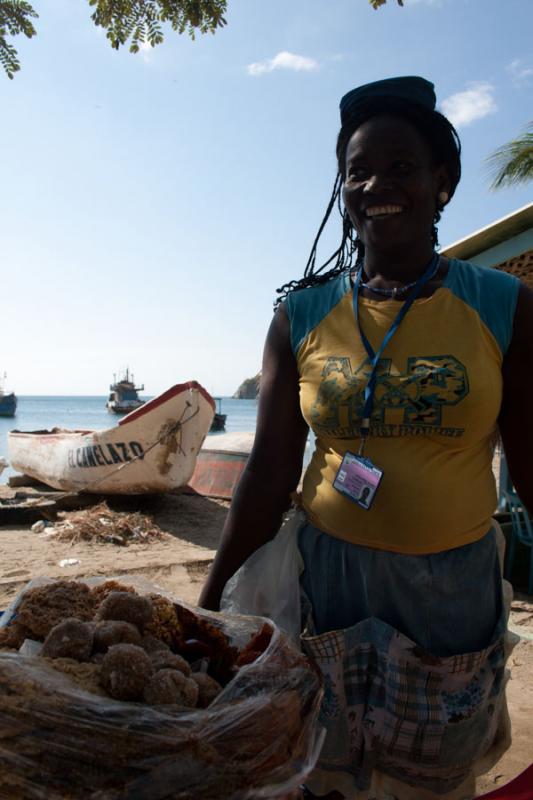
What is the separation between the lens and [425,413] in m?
1.37

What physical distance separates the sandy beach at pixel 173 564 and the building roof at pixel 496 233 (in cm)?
263

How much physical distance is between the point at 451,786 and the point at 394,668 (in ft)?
1.08

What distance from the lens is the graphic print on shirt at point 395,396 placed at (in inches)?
53.7

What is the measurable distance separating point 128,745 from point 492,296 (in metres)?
1.16

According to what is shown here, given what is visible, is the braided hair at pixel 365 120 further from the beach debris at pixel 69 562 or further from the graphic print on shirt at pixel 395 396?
the beach debris at pixel 69 562

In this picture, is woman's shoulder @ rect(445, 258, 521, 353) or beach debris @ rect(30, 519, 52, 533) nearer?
woman's shoulder @ rect(445, 258, 521, 353)

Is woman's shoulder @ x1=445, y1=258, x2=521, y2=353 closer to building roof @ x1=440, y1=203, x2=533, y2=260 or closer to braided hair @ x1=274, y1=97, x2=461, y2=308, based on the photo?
braided hair @ x1=274, y1=97, x2=461, y2=308

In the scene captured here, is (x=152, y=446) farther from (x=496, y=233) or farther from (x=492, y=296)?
(x=492, y=296)

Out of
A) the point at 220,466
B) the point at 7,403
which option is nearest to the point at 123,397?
the point at 7,403

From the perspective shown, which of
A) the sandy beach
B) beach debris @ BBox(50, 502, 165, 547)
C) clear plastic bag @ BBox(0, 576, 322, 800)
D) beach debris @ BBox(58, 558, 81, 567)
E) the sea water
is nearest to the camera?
clear plastic bag @ BBox(0, 576, 322, 800)

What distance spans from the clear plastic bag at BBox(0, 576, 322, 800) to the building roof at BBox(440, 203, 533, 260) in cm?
364

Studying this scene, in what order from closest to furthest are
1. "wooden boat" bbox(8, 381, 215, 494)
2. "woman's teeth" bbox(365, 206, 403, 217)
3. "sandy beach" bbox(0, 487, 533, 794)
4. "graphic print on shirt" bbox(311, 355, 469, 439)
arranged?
1. "graphic print on shirt" bbox(311, 355, 469, 439)
2. "woman's teeth" bbox(365, 206, 403, 217)
3. "sandy beach" bbox(0, 487, 533, 794)
4. "wooden boat" bbox(8, 381, 215, 494)

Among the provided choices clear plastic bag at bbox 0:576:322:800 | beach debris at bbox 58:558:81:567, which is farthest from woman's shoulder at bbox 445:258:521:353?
beach debris at bbox 58:558:81:567

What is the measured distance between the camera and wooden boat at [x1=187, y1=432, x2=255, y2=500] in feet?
36.3
